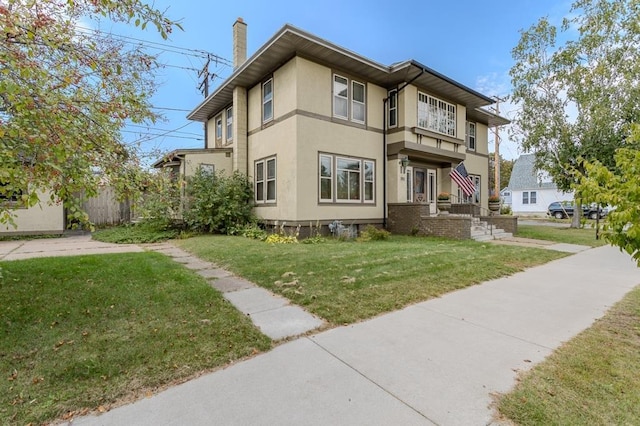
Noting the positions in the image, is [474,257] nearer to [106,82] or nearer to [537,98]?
[106,82]

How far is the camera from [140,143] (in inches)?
206

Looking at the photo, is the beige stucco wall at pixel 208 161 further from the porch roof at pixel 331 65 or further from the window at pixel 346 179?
the window at pixel 346 179

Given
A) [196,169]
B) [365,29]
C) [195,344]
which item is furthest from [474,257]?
[365,29]

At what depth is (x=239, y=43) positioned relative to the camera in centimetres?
1399

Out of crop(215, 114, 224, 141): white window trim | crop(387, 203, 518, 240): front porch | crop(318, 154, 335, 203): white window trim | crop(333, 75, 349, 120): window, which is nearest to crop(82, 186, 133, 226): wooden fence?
crop(215, 114, 224, 141): white window trim

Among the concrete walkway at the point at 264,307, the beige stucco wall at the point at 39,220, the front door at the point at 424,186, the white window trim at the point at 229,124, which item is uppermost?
the white window trim at the point at 229,124

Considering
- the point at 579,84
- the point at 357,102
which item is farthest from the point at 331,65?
the point at 579,84

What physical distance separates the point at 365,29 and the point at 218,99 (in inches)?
301

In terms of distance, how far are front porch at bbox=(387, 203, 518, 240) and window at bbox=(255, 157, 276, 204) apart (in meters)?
4.80

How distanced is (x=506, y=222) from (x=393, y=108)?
279 inches

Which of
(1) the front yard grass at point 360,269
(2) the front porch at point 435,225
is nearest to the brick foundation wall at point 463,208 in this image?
(2) the front porch at point 435,225

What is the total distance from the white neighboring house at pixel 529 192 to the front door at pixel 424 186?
27608 mm

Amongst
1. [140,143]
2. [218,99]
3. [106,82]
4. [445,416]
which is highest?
[218,99]

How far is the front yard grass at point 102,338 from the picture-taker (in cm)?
246
